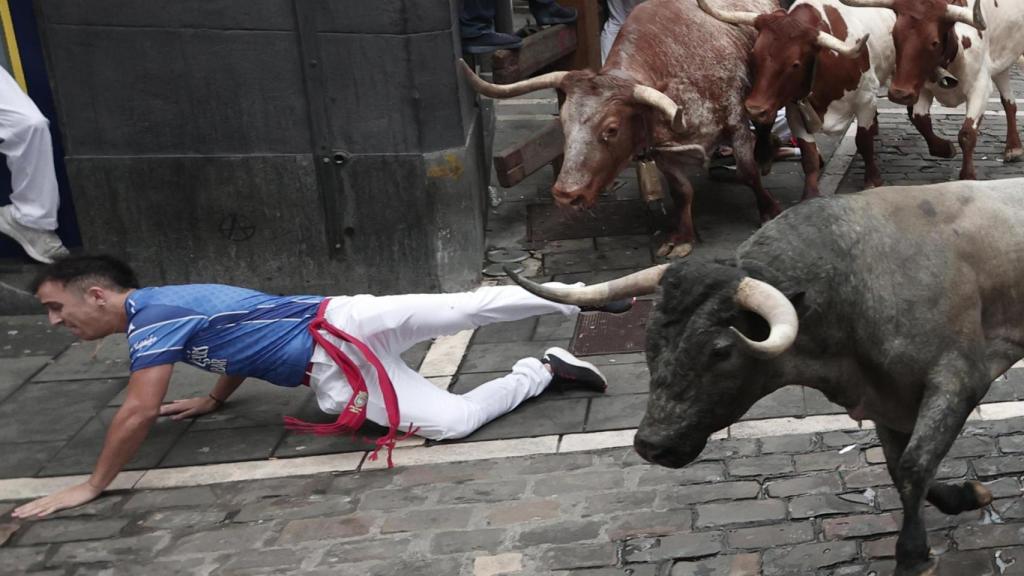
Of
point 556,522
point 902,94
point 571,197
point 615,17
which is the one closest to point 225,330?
point 556,522

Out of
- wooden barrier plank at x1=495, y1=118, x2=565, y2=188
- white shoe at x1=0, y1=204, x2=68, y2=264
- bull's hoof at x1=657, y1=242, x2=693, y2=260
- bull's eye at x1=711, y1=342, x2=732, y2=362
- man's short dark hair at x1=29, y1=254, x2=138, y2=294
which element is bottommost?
bull's hoof at x1=657, y1=242, x2=693, y2=260

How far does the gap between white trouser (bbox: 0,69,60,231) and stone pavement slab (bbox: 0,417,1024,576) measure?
3.15 meters

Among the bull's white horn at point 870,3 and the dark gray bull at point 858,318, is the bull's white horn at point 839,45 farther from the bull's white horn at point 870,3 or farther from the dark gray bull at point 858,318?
the dark gray bull at point 858,318

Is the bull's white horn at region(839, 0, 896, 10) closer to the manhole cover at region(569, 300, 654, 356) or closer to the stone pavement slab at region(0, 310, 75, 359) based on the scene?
the manhole cover at region(569, 300, 654, 356)

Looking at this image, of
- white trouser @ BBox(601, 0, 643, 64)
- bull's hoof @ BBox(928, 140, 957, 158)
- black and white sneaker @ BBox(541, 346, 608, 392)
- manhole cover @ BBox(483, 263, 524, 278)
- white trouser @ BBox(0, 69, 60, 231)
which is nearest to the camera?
black and white sneaker @ BBox(541, 346, 608, 392)

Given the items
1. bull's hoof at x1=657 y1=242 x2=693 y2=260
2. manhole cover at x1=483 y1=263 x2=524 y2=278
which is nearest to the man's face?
manhole cover at x1=483 y1=263 x2=524 y2=278

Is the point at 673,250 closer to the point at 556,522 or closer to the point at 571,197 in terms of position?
the point at 571,197

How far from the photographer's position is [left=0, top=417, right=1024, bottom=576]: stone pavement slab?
446 cm

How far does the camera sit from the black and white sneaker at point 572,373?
6039 millimetres

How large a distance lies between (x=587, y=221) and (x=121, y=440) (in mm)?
4629

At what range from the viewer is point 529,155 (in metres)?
8.66

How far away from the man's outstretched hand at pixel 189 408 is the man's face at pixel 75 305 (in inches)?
34.8

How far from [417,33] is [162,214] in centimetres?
217

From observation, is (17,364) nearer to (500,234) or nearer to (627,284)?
(500,234)
